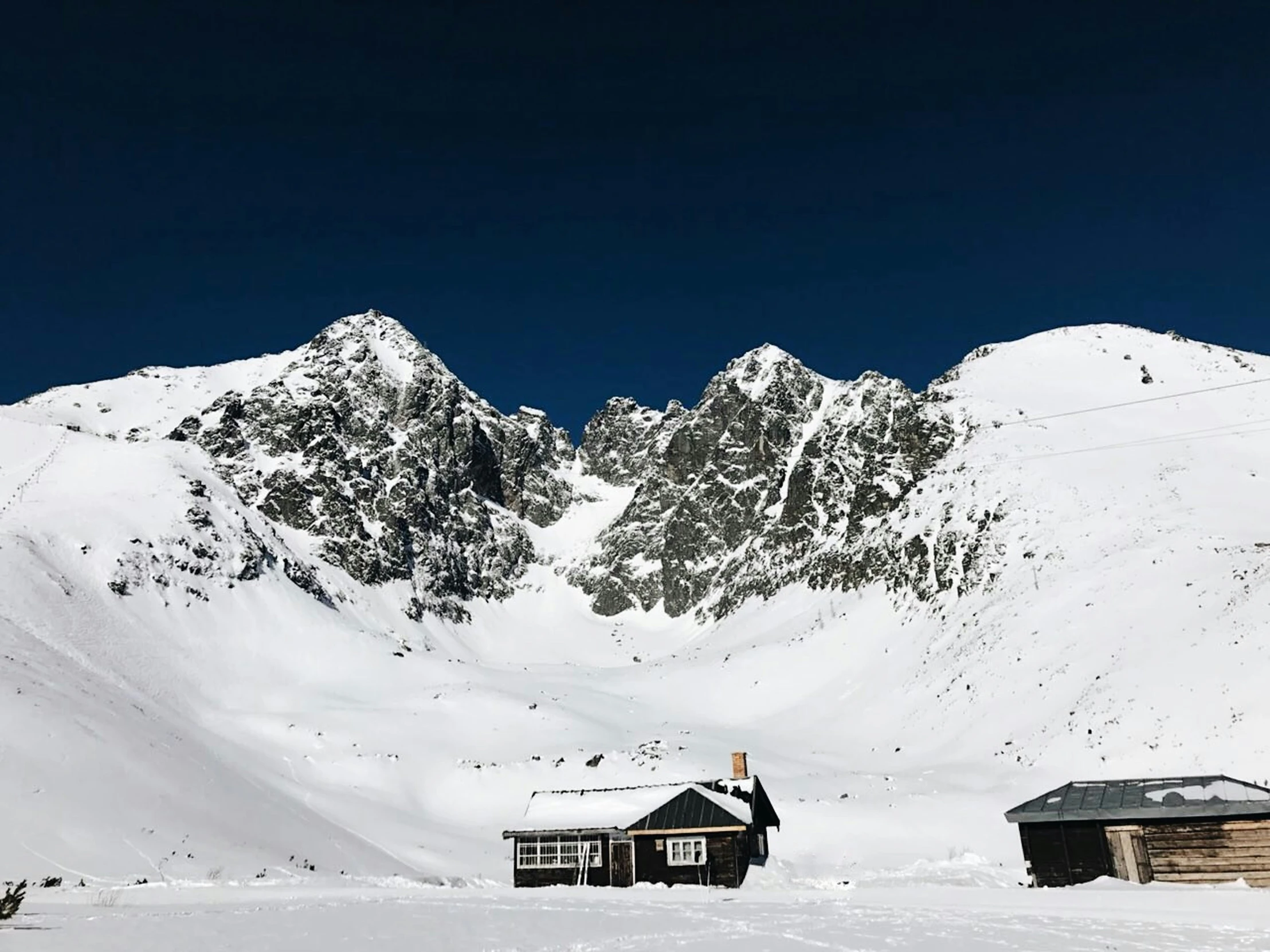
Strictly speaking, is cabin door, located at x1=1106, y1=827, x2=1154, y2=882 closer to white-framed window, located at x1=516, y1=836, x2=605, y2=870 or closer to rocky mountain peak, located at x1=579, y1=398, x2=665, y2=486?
white-framed window, located at x1=516, y1=836, x2=605, y2=870

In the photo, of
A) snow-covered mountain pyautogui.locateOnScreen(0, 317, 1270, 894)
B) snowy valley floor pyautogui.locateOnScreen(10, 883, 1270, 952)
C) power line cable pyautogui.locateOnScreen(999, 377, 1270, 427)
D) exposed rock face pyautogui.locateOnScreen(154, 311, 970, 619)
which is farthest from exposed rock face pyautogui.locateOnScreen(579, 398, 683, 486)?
snowy valley floor pyautogui.locateOnScreen(10, 883, 1270, 952)

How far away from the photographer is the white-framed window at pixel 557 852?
115ft

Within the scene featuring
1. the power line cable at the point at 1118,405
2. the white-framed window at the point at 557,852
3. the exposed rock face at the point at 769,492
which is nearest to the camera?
the white-framed window at the point at 557,852

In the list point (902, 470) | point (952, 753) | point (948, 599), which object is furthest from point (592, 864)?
point (902, 470)

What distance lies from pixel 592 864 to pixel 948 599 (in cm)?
4616

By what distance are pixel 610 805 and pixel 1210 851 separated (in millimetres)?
21461

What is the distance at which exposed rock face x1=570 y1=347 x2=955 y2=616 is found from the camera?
94.5 meters

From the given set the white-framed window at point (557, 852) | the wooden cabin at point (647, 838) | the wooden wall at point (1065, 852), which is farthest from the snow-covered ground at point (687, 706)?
the wooden wall at point (1065, 852)

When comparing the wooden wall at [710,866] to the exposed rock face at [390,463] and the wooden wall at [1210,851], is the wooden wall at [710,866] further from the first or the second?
the exposed rock face at [390,463]

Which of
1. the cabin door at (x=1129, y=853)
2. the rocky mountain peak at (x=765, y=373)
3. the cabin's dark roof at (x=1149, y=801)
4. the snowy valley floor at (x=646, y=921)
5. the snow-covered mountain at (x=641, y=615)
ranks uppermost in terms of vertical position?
the rocky mountain peak at (x=765, y=373)

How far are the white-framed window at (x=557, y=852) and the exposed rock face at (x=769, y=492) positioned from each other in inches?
1978

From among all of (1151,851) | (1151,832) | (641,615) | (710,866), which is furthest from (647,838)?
(641,615)

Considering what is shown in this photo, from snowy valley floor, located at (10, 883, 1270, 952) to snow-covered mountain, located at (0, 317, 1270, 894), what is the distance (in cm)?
954

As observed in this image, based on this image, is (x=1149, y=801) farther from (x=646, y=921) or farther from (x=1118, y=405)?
(x=1118, y=405)
